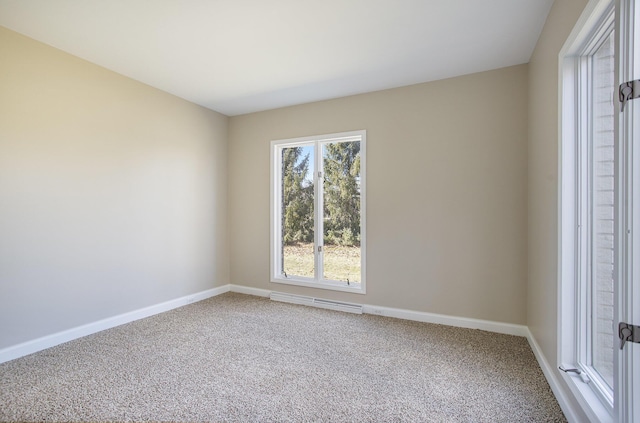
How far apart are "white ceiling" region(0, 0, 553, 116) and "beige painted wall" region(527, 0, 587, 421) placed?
10.2 inches

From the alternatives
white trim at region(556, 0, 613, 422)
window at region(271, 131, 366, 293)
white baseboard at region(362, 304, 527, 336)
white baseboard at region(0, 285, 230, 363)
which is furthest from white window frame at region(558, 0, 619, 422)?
white baseboard at region(0, 285, 230, 363)

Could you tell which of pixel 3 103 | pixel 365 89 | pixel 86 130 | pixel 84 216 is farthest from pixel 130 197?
pixel 365 89

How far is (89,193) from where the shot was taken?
9.43ft

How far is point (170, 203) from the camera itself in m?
3.67

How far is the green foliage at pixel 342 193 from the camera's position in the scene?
367cm

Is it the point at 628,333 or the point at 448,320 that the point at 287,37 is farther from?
the point at 448,320

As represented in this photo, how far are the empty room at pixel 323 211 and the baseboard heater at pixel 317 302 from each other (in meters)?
0.03

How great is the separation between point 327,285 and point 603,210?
2774mm

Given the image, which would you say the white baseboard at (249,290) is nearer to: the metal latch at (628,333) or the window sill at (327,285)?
the window sill at (327,285)

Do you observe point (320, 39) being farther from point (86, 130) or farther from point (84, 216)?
point (84, 216)

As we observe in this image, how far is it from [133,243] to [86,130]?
1.22 meters

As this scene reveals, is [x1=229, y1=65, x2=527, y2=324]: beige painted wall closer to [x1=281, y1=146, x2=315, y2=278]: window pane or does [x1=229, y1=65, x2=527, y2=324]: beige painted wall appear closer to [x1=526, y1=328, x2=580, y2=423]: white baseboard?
[x1=281, y1=146, x2=315, y2=278]: window pane

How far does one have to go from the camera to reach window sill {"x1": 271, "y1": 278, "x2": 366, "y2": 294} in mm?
3597

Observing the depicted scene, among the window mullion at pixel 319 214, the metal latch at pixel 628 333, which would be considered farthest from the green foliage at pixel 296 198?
the metal latch at pixel 628 333
